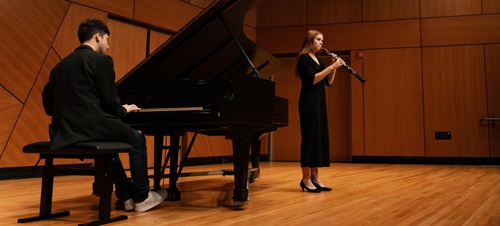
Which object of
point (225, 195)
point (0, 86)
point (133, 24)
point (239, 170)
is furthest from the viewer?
point (133, 24)

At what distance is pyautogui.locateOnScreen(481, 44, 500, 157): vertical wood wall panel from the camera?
652cm

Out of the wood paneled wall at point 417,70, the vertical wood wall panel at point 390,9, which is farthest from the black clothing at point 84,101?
the vertical wood wall panel at point 390,9

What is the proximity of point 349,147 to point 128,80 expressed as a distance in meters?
5.21

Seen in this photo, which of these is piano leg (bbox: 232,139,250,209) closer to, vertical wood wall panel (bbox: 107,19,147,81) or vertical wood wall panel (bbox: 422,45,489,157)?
vertical wood wall panel (bbox: 107,19,147,81)

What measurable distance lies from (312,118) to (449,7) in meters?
4.90

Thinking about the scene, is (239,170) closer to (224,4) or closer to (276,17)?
(224,4)

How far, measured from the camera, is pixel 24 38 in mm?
4328

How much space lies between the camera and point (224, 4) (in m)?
2.55

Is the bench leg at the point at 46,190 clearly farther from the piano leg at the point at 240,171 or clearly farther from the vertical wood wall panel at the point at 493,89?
the vertical wood wall panel at the point at 493,89

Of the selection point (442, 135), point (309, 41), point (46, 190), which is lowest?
point (46, 190)

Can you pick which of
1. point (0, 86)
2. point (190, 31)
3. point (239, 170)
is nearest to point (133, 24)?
point (0, 86)

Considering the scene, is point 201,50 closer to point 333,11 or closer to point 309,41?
point 309,41

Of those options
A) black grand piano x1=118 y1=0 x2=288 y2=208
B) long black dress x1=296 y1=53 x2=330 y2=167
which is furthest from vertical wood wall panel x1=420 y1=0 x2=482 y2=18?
black grand piano x1=118 y1=0 x2=288 y2=208

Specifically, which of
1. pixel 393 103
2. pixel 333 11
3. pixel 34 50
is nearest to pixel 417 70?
pixel 393 103
